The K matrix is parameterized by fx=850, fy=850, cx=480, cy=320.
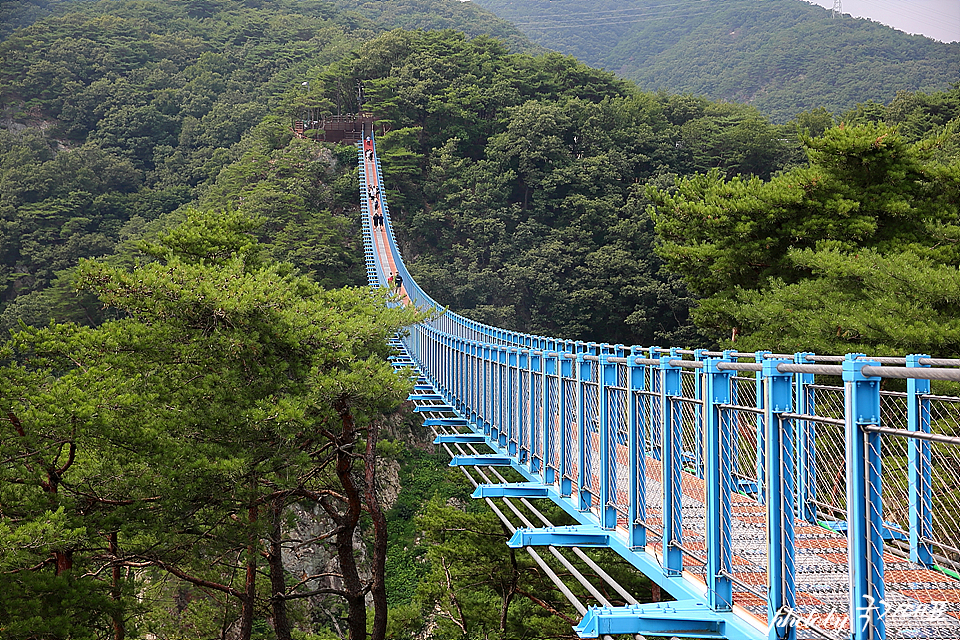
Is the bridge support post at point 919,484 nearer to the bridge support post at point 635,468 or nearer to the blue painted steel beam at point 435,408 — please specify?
the bridge support post at point 635,468

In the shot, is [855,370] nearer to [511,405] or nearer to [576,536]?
[576,536]

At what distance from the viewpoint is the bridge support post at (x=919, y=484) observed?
291cm

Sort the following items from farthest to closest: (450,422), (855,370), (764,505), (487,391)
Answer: (450,422) < (487,391) < (764,505) < (855,370)

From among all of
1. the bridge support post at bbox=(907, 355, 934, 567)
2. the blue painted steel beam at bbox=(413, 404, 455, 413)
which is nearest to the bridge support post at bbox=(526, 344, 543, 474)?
the bridge support post at bbox=(907, 355, 934, 567)

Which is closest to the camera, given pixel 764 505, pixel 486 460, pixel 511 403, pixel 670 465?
pixel 670 465

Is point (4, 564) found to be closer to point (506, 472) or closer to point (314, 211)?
point (506, 472)

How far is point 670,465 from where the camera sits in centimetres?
358

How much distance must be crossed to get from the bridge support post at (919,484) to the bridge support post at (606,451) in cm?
141

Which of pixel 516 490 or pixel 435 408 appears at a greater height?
pixel 516 490

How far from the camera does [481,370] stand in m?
8.70

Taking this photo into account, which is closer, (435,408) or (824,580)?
(824,580)

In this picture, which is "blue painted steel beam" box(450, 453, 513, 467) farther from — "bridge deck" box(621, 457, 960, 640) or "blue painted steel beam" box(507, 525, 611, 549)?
"bridge deck" box(621, 457, 960, 640)

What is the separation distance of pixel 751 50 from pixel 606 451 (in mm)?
87033

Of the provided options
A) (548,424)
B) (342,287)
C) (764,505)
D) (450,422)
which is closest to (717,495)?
(764,505)
